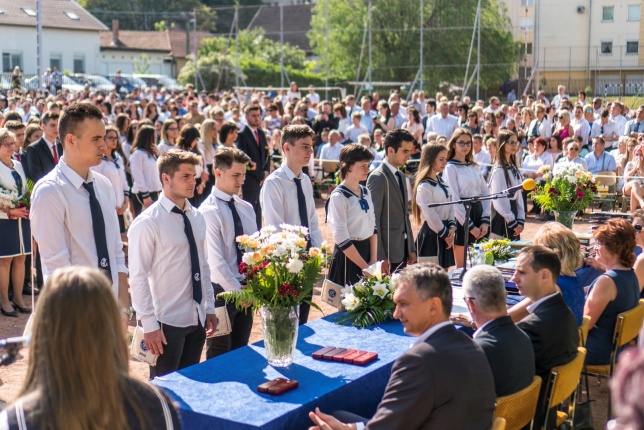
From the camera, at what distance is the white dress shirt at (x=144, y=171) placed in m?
11.2

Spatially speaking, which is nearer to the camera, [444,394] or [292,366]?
[444,394]

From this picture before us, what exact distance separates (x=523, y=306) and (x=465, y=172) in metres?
3.43

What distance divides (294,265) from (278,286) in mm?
147

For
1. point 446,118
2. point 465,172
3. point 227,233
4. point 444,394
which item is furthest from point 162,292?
point 446,118

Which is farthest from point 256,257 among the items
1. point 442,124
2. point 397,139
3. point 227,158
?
point 442,124

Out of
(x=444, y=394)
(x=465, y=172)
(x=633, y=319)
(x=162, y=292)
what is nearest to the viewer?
(x=444, y=394)

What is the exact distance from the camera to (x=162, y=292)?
523cm

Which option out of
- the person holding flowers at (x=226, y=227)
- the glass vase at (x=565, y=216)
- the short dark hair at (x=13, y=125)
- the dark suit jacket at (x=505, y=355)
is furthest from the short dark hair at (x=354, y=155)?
the short dark hair at (x=13, y=125)

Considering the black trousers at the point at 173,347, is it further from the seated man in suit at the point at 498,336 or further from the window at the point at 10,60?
the window at the point at 10,60

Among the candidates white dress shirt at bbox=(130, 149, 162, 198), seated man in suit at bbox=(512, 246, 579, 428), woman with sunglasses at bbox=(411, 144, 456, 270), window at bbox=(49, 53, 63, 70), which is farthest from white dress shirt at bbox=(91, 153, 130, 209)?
window at bbox=(49, 53, 63, 70)

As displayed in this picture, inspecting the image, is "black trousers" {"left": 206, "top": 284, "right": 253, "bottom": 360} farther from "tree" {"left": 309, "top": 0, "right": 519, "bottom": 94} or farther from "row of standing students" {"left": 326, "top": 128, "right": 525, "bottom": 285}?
"tree" {"left": 309, "top": 0, "right": 519, "bottom": 94}

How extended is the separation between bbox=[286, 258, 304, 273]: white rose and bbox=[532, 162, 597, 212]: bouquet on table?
16.9 feet

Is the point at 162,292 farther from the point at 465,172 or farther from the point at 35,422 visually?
the point at 465,172

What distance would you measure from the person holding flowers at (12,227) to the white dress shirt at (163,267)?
396 cm
